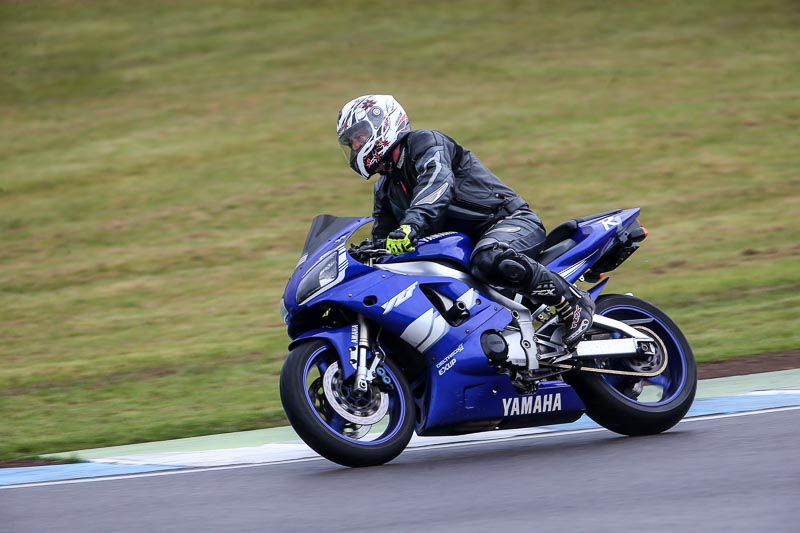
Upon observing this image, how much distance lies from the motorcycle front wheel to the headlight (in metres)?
0.28

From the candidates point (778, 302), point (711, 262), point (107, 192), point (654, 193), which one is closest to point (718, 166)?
point (654, 193)

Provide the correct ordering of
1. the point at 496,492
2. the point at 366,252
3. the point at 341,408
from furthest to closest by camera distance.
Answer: the point at 366,252
the point at 341,408
the point at 496,492

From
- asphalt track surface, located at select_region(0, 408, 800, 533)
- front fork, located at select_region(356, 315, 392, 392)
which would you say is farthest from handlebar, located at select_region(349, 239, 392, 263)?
asphalt track surface, located at select_region(0, 408, 800, 533)

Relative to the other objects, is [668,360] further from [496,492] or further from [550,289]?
[496,492]

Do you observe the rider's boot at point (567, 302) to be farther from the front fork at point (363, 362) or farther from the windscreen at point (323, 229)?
the windscreen at point (323, 229)

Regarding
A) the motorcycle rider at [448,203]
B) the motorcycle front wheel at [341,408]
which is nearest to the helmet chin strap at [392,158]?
the motorcycle rider at [448,203]

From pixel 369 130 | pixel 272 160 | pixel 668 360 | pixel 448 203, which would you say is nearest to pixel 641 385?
pixel 668 360

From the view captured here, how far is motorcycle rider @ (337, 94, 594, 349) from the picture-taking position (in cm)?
711

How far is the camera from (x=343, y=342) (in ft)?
22.4

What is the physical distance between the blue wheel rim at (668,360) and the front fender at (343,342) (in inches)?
65.6

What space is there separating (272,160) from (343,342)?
17186mm

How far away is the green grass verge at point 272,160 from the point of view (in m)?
12.4

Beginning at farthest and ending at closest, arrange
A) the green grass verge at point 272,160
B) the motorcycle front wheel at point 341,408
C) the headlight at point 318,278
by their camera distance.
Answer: the green grass verge at point 272,160 → the headlight at point 318,278 → the motorcycle front wheel at point 341,408

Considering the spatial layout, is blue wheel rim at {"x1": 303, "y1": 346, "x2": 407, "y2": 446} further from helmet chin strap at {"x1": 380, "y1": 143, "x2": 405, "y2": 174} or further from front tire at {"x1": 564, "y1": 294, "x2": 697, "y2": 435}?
helmet chin strap at {"x1": 380, "y1": 143, "x2": 405, "y2": 174}
